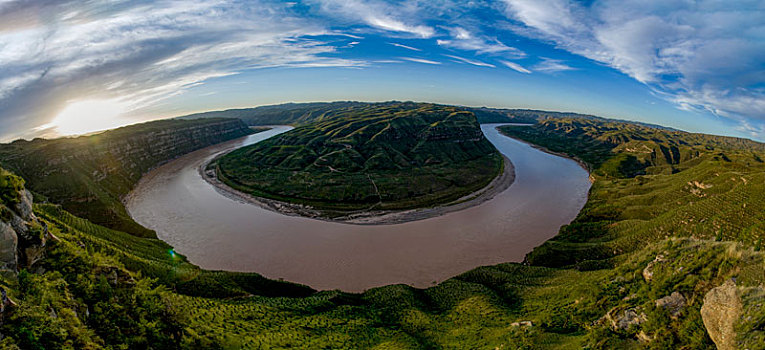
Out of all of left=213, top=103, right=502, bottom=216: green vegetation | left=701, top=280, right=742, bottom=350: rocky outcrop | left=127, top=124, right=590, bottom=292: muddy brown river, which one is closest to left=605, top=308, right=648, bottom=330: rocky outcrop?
left=701, top=280, right=742, bottom=350: rocky outcrop

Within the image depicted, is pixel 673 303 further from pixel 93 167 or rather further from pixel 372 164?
pixel 93 167

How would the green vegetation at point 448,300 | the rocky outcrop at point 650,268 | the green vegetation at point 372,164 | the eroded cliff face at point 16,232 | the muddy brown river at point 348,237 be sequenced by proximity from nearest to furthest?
the eroded cliff face at point 16,232 → the green vegetation at point 448,300 → the rocky outcrop at point 650,268 → the muddy brown river at point 348,237 → the green vegetation at point 372,164

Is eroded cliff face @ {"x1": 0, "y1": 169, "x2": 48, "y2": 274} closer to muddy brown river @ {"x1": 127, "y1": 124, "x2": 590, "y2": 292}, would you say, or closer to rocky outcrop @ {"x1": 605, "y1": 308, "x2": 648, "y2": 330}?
rocky outcrop @ {"x1": 605, "y1": 308, "x2": 648, "y2": 330}

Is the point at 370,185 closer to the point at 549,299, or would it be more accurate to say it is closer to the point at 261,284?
the point at 261,284

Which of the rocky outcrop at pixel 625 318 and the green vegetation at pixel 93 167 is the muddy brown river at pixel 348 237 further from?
the rocky outcrop at pixel 625 318

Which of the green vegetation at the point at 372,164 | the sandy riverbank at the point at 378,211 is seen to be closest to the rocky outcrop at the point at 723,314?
the sandy riverbank at the point at 378,211

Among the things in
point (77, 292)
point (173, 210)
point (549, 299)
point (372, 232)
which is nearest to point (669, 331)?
point (549, 299)
